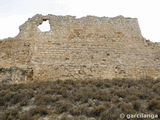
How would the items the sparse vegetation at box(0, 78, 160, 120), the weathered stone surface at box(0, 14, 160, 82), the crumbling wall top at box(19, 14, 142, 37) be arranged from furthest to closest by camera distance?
the crumbling wall top at box(19, 14, 142, 37), the weathered stone surface at box(0, 14, 160, 82), the sparse vegetation at box(0, 78, 160, 120)

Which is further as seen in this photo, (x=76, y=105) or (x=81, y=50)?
(x=81, y=50)

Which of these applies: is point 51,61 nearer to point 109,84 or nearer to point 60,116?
point 109,84

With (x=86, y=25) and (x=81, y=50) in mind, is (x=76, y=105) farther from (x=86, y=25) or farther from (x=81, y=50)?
(x=86, y=25)

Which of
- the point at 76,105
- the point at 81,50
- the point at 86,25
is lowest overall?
the point at 76,105

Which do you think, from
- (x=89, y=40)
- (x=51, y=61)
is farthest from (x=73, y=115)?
(x=89, y=40)

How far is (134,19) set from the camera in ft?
38.2

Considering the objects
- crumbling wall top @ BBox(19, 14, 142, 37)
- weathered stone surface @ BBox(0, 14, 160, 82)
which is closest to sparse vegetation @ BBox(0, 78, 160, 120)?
weathered stone surface @ BBox(0, 14, 160, 82)

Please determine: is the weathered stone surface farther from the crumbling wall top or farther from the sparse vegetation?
the sparse vegetation

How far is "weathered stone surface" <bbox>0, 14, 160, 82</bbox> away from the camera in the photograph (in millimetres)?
9000

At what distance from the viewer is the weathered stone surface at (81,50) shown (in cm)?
900

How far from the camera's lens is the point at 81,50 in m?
9.83

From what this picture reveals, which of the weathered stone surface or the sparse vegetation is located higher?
the weathered stone surface

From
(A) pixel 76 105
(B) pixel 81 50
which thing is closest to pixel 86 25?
(B) pixel 81 50

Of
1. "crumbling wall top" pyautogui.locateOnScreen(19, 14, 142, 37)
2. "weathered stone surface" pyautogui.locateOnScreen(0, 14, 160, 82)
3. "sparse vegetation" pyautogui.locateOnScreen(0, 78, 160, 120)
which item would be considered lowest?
"sparse vegetation" pyautogui.locateOnScreen(0, 78, 160, 120)
